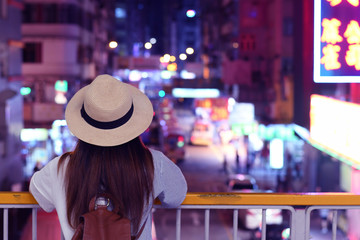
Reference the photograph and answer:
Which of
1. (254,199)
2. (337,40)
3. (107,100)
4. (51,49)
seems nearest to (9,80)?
(51,49)

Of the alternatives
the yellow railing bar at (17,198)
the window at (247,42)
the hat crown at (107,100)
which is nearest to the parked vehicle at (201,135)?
the window at (247,42)

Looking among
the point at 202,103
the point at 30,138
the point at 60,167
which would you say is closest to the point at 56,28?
the point at 30,138

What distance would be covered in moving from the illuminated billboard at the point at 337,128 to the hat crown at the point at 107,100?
907cm

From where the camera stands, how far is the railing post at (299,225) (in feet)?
13.7

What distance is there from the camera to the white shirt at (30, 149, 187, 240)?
11.2ft

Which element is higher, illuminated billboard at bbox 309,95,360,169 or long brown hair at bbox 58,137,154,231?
long brown hair at bbox 58,137,154,231

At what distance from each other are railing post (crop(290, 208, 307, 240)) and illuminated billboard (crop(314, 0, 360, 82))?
285 inches

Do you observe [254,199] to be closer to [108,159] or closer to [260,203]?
[260,203]

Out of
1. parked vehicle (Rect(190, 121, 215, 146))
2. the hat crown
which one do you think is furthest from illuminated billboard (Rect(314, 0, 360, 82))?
parked vehicle (Rect(190, 121, 215, 146))

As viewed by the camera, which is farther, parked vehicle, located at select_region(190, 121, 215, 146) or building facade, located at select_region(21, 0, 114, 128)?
parked vehicle, located at select_region(190, 121, 215, 146)

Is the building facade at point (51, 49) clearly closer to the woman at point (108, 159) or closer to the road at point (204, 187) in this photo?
the road at point (204, 187)

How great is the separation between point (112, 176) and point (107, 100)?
0.45 m

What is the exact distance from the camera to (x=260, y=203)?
4.08 metres

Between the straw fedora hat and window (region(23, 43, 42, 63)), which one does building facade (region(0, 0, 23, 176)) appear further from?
the straw fedora hat
